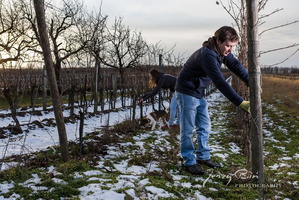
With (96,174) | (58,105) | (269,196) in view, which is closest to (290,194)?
(269,196)

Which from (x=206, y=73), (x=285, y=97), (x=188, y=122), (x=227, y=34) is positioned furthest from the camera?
(x=285, y=97)

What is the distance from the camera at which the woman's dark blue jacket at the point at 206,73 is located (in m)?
2.60

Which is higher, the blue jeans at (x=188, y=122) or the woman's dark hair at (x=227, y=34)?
the woman's dark hair at (x=227, y=34)

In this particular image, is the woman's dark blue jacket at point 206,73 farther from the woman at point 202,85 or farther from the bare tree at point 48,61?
the bare tree at point 48,61

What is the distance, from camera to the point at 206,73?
2.82m

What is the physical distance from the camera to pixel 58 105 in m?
3.05

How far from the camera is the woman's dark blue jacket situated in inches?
102

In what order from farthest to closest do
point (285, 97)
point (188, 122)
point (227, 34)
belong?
point (285, 97)
point (188, 122)
point (227, 34)

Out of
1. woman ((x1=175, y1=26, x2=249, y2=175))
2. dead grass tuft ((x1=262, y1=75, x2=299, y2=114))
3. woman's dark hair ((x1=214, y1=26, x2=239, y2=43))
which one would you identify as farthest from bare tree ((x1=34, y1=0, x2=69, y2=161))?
dead grass tuft ((x1=262, y1=75, x2=299, y2=114))

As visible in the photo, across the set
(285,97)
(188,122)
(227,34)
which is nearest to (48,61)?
(188,122)
